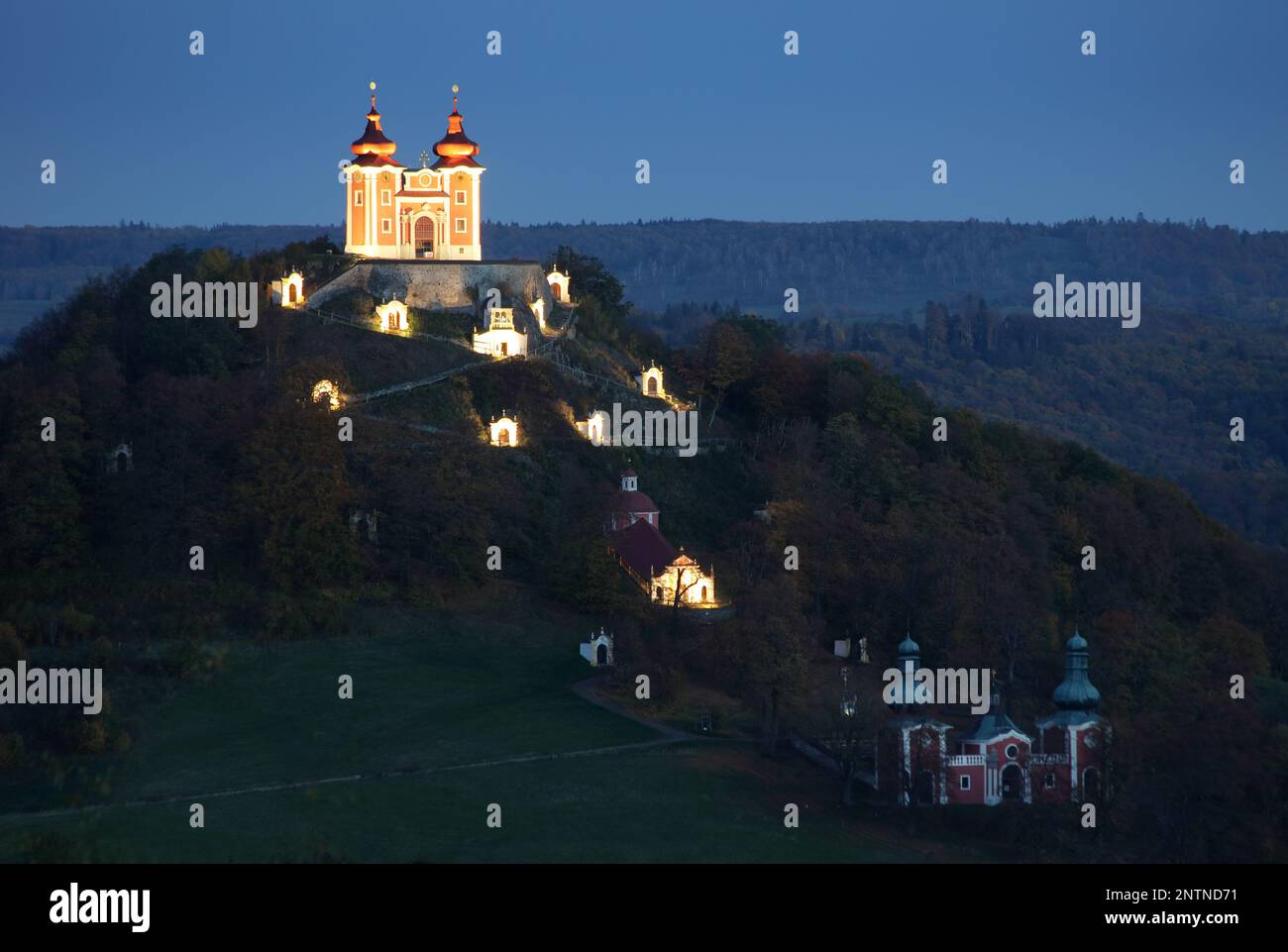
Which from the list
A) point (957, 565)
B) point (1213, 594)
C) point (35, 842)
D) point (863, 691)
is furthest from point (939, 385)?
point (35, 842)

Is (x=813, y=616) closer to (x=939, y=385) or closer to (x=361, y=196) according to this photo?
(x=361, y=196)

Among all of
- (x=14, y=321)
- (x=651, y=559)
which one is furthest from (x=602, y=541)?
(x=14, y=321)

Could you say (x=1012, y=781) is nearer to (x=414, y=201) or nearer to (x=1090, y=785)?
(x=1090, y=785)

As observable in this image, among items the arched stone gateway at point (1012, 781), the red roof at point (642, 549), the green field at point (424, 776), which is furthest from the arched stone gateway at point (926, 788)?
the red roof at point (642, 549)

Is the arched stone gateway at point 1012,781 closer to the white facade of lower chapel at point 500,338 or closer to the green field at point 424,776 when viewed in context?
Result: the green field at point 424,776

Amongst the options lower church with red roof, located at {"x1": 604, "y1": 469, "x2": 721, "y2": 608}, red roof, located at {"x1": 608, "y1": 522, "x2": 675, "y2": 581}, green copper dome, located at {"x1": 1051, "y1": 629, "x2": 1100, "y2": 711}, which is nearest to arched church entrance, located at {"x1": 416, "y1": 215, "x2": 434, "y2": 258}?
lower church with red roof, located at {"x1": 604, "y1": 469, "x2": 721, "y2": 608}

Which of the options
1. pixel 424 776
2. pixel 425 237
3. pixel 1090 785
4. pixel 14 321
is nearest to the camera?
pixel 424 776
